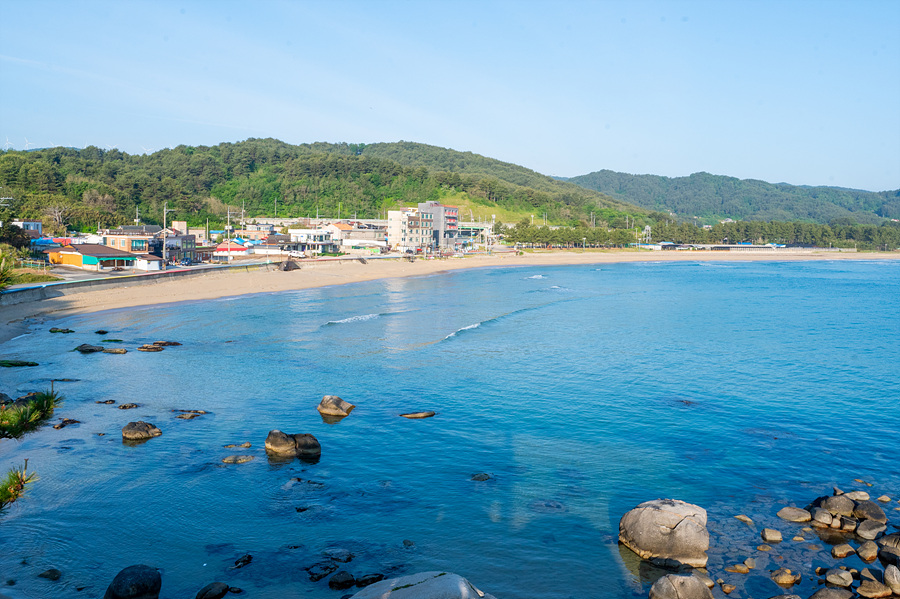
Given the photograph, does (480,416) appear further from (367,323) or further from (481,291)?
(481,291)

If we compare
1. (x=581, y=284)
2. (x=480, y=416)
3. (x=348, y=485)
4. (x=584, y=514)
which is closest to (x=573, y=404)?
A: (x=480, y=416)

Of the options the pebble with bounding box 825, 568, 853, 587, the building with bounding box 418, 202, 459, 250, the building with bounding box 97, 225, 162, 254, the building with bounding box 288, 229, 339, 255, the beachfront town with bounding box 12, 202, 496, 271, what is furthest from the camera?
the building with bounding box 418, 202, 459, 250

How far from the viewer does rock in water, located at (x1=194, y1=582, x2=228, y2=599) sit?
1298 centimetres

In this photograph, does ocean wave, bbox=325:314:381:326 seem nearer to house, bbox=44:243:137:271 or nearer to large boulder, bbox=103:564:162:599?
large boulder, bbox=103:564:162:599

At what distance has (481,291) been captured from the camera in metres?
75.6

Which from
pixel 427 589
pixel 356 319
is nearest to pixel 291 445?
pixel 427 589

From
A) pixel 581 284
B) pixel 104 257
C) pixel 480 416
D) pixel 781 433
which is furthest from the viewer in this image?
pixel 581 284

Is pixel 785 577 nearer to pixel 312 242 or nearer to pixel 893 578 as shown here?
pixel 893 578

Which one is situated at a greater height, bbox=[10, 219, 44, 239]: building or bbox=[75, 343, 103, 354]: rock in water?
bbox=[10, 219, 44, 239]: building

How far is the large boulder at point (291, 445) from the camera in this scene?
70.4 feet

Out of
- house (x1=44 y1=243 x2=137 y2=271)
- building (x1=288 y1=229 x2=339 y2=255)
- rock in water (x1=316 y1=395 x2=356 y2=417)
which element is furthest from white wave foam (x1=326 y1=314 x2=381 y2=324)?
building (x1=288 y1=229 x2=339 y2=255)

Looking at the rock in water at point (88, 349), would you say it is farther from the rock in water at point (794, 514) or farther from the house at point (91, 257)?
the house at point (91, 257)

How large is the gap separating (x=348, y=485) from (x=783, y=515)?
12.9 metres

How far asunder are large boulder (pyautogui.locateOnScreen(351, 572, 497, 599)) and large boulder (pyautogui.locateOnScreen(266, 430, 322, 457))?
10641mm
